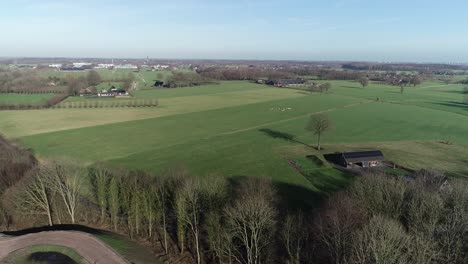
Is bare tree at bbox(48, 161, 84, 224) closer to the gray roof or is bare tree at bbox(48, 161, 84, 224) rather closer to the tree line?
the tree line

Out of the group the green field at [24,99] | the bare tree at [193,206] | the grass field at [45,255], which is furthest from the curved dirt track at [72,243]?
the green field at [24,99]

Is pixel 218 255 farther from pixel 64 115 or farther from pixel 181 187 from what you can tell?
pixel 64 115

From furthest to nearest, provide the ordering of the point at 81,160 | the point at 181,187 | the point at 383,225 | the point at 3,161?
the point at 81,160 < the point at 3,161 < the point at 181,187 < the point at 383,225

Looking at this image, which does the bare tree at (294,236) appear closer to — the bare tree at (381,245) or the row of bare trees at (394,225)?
the row of bare trees at (394,225)

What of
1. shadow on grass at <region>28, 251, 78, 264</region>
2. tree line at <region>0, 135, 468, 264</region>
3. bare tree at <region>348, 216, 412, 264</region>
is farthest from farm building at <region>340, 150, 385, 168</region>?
shadow on grass at <region>28, 251, 78, 264</region>

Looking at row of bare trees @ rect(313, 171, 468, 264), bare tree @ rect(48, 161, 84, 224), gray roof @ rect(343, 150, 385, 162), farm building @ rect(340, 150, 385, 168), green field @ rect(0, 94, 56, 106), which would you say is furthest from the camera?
green field @ rect(0, 94, 56, 106)

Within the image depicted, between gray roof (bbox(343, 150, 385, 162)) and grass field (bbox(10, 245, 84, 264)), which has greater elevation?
gray roof (bbox(343, 150, 385, 162))

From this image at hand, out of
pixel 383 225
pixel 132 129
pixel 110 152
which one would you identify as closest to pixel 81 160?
pixel 110 152
